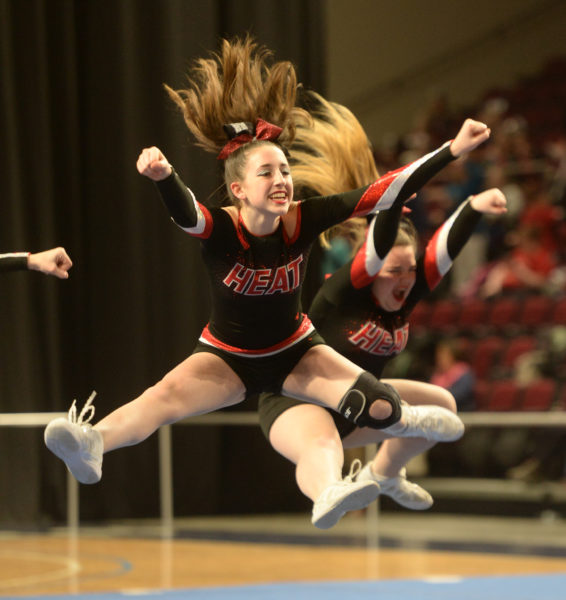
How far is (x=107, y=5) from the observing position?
7.66 metres

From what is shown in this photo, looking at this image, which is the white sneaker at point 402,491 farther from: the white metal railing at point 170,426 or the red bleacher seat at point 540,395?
the red bleacher seat at point 540,395

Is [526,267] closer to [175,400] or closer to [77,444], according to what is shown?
[175,400]

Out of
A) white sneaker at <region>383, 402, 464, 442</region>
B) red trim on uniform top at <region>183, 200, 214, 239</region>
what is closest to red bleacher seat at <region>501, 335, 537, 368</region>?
white sneaker at <region>383, 402, 464, 442</region>

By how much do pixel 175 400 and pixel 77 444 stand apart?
339 mm

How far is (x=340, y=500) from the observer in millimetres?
3248

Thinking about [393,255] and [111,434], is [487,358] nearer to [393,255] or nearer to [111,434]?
[393,255]

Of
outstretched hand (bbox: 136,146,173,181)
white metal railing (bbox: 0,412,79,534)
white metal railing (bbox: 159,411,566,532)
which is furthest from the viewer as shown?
white metal railing (bbox: 0,412,79,534)

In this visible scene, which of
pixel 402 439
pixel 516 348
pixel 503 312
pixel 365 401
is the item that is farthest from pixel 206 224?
pixel 503 312

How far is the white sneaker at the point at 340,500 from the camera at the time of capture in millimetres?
3252

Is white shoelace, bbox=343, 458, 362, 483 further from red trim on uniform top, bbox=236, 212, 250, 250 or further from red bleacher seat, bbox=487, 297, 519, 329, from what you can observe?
red bleacher seat, bbox=487, 297, 519, 329

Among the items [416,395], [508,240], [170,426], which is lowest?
[170,426]

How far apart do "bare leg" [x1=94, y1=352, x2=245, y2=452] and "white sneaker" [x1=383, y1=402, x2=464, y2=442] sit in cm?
52

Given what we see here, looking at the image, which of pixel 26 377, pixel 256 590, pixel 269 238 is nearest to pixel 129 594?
pixel 256 590

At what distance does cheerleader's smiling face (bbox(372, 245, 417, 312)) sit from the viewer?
403 centimetres
